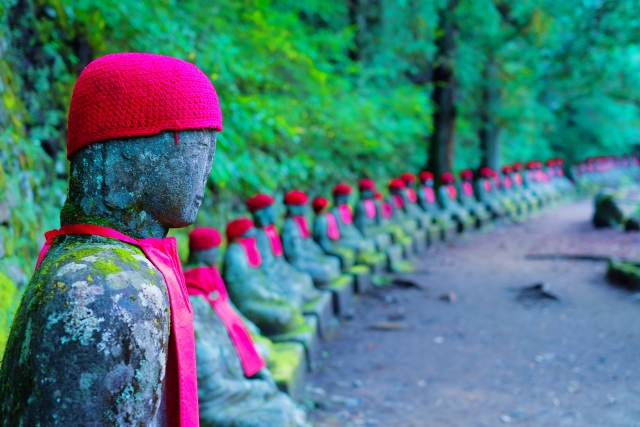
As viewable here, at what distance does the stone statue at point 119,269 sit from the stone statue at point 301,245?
363 centimetres

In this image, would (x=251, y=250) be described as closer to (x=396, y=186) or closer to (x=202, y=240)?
(x=202, y=240)

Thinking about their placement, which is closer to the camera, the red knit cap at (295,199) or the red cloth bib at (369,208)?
the red knit cap at (295,199)

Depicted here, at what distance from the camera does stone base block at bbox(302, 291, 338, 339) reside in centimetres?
457

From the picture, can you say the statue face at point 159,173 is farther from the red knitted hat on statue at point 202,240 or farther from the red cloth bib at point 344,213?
the red cloth bib at point 344,213

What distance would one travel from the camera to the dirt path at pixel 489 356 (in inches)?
136

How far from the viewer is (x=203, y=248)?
2.76 meters

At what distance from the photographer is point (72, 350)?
101cm

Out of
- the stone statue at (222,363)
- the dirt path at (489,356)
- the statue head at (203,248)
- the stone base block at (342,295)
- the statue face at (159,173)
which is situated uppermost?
the statue face at (159,173)

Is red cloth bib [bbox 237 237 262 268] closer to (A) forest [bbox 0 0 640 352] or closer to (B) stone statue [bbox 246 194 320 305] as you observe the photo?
(B) stone statue [bbox 246 194 320 305]

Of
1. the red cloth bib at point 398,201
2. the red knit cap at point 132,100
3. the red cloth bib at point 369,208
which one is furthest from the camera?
Result: the red cloth bib at point 398,201

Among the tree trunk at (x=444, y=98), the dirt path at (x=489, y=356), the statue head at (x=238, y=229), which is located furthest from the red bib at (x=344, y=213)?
the tree trunk at (x=444, y=98)

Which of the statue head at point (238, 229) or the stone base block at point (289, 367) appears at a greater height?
the statue head at point (238, 229)

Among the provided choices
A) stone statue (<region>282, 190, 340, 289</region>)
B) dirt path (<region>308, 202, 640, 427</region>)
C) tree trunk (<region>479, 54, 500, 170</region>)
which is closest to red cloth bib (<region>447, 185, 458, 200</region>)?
dirt path (<region>308, 202, 640, 427</region>)

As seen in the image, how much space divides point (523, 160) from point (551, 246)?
14.1 metres
